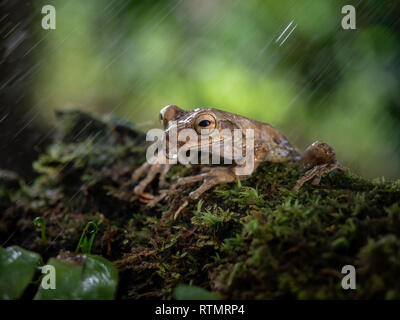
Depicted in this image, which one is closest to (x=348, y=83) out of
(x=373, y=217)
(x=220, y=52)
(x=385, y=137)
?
(x=385, y=137)

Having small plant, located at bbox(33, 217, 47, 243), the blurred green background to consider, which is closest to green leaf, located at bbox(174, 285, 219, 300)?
small plant, located at bbox(33, 217, 47, 243)

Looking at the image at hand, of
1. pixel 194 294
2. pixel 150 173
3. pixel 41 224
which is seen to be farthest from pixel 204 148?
pixel 41 224

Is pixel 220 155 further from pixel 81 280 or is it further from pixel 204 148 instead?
pixel 81 280

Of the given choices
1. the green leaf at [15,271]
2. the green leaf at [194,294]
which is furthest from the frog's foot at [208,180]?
the green leaf at [15,271]

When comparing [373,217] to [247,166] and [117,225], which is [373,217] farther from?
[117,225]

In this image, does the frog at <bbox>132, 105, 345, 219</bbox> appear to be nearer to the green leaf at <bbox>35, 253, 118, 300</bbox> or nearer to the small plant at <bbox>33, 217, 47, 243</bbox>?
the green leaf at <bbox>35, 253, 118, 300</bbox>

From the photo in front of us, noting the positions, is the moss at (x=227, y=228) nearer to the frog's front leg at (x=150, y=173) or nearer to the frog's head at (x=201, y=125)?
the frog's front leg at (x=150, y=173)
